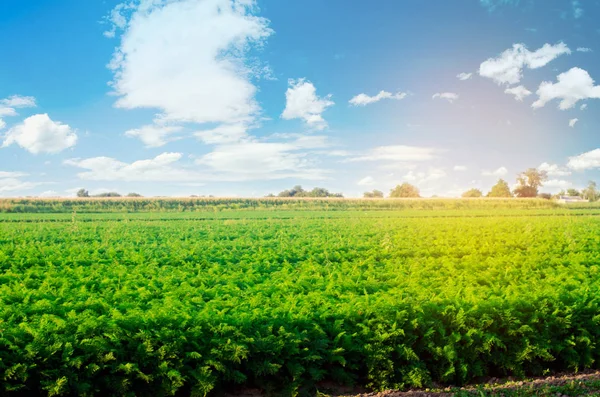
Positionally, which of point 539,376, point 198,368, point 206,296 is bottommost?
point 539,376

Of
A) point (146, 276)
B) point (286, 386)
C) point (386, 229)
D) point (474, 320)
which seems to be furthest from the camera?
point (386, 229)

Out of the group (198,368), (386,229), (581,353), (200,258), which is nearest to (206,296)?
(198,368)

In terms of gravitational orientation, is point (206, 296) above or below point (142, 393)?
above

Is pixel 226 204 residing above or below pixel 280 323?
above

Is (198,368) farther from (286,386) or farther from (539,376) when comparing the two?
(539,376)

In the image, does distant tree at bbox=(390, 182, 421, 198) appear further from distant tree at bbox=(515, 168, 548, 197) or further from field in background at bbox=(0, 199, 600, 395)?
field in background at bbox=(0, 199, 600, 395)

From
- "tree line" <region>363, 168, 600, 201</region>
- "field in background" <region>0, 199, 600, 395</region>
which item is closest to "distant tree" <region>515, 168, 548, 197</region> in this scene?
"tree line" <region>363, 168, 600, 201</region>

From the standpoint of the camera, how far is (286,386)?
7.58 metres

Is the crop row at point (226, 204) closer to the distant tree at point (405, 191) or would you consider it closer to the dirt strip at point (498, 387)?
the distant tree at point (405, 191)

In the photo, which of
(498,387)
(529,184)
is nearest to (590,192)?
(529,184)

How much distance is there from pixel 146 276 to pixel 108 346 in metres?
4.57

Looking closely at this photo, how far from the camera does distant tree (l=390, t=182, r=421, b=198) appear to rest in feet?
343

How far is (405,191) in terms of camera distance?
107438mm

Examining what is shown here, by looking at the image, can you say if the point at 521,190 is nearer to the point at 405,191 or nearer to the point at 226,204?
the point at 405,191
